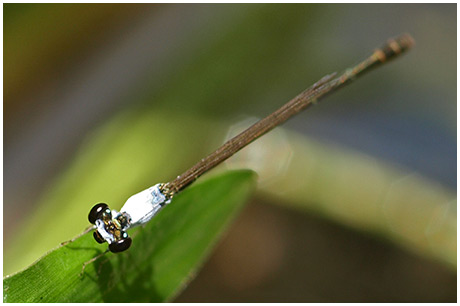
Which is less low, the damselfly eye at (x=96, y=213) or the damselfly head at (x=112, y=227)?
the damselfly eye at (x=96, y=213)

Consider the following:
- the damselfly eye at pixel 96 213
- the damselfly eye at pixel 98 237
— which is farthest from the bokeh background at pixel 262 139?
the damselfly eye at pixel 98 237

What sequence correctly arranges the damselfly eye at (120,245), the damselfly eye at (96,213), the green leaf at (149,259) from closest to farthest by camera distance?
the green leaf at (149,259) < the damselfly eye at (120,245) < the damselfly eye at (96,213)

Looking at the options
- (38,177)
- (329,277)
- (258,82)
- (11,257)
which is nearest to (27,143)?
(38,177)

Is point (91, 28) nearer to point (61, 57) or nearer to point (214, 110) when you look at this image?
point (61, 57)

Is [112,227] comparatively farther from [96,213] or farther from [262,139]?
[262,139]

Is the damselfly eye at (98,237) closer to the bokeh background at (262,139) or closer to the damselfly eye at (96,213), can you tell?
the damselfly eye at (96,213)

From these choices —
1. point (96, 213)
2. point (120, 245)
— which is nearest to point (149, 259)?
point (120, 245)
